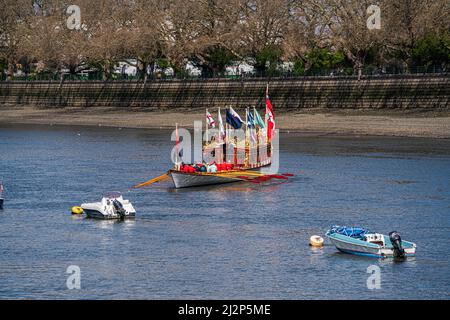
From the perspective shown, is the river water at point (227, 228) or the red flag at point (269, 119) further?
the red flag at point (269, 119)

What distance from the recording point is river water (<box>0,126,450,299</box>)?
4734 cm

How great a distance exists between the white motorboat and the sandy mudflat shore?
52150 millimetres

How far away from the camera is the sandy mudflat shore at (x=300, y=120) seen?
113 meters

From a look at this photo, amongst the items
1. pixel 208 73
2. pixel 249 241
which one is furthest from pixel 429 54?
pixel 249 241

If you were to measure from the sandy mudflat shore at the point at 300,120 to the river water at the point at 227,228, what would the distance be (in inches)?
443

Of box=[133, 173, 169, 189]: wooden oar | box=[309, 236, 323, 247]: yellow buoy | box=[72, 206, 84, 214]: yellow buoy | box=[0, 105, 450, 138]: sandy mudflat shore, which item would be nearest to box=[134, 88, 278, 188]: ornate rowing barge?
box=[133, 173, 169, 189]: wooden oar

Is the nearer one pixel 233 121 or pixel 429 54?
pixel 233 121

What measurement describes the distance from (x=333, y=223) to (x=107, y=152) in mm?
49460

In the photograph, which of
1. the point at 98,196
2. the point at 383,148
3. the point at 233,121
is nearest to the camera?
the point at 98,196

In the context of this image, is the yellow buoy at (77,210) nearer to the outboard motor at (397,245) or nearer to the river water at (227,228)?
the river water at (227,228)

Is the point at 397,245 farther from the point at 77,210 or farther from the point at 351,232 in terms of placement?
the point at 77,210

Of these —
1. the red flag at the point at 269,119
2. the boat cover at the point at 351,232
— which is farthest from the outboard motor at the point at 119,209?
the red flag at the point at 269,119
